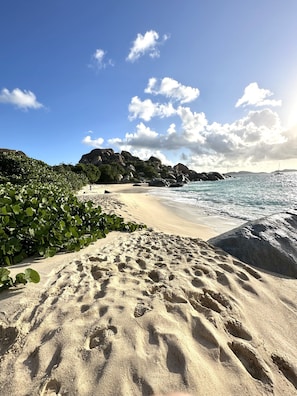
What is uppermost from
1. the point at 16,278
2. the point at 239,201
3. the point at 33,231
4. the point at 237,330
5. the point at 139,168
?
the point at 139,168

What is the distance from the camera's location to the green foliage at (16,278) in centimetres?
281

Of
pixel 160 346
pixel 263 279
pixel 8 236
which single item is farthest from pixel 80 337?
pixel 263 279

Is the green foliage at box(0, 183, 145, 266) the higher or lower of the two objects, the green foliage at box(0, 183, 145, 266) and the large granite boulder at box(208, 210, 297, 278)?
the higher

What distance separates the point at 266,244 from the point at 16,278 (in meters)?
4.57

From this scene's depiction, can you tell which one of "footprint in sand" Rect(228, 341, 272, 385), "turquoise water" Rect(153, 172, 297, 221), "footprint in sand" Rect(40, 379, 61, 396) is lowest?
"turquoise water" Rect(153, 172, 297, 221)

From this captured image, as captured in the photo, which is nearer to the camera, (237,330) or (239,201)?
(237,330)

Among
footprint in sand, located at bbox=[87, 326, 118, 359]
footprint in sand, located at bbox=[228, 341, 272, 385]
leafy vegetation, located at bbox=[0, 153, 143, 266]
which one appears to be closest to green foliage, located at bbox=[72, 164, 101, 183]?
leafy vegetation, located at bbox=[0, 153, 143, 266]

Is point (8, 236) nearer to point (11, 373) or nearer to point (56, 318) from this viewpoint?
point (56, 318)

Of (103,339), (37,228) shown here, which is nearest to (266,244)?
(103,339)

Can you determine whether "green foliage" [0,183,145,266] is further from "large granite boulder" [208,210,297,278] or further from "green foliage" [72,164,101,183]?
"green foliage" [72,164,101,183]

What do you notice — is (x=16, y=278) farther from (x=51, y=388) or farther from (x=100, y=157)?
(x=100, y=157)

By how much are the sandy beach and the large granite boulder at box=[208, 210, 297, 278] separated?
2.38ft

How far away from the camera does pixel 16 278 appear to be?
2.90 metres

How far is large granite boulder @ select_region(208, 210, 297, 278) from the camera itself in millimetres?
4745
